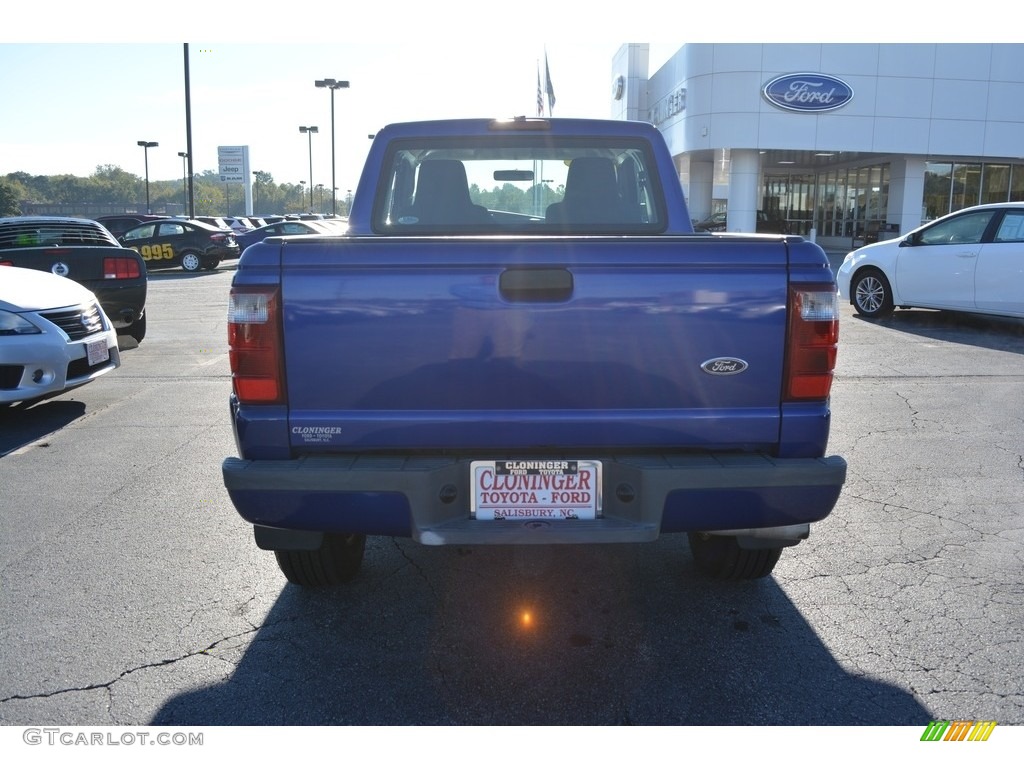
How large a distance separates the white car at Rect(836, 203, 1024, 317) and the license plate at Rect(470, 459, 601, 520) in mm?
9505

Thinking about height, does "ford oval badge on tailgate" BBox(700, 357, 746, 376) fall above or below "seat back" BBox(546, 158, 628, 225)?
below

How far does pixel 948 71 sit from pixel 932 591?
1293 inches

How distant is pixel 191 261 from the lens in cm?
2486

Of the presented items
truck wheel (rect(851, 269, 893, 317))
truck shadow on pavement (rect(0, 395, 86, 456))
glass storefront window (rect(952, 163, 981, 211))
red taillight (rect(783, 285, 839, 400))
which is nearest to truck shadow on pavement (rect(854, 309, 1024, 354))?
truck wheel (rect(851, 269, 893, 317))

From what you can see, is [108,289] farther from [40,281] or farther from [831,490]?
[831,490]

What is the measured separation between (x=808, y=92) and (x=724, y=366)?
103 feet

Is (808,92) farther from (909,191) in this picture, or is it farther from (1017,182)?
(1017,182)

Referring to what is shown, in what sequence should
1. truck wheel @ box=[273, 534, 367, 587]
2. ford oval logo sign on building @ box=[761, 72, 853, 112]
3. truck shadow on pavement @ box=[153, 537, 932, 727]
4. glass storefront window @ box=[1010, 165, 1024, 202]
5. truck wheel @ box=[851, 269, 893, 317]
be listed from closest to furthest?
truck shadow on pavement @ box=[153, 537, 932, 727] → truck wheel @ box=[273, 534, 367, 587] → truck wheel @ box=[851, 269, 893, 317] → ford oval logo sign on building @ box=[761, 72, 853, 112] → glass storefront window @ box=[1010, 165, 1024, 202]

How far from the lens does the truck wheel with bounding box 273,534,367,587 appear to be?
3.46 meters

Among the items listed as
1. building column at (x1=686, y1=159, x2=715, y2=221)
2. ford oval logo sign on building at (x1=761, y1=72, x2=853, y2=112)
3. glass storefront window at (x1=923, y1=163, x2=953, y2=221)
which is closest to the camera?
ford oval logo sign on building at (x1=761, y1=72, x2=853, y2=112)

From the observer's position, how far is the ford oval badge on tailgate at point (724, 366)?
9.14 ft

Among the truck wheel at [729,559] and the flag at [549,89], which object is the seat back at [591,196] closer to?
the truck wheel at [729,559]

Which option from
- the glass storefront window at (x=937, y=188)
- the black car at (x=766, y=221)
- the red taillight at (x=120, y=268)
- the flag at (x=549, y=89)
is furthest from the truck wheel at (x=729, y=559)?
the glass storefront window at (x=937, y=188)

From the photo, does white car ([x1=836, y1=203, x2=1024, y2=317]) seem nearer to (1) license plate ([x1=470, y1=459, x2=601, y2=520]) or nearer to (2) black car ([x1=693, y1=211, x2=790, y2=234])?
(1) license plate ([x1=470, y1=459, x2=601, y2=520])
